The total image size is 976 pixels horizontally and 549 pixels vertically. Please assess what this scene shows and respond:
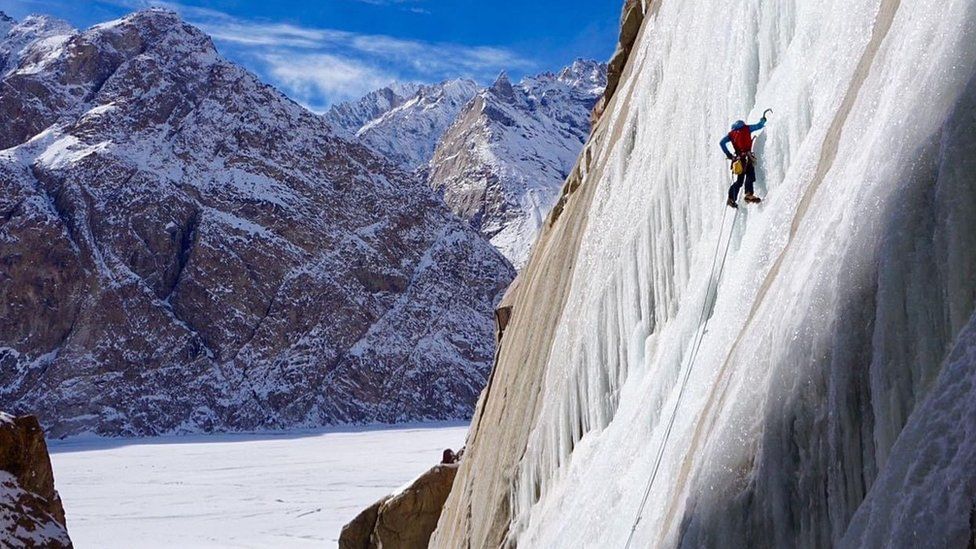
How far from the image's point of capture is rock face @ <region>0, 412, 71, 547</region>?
13.4 meters

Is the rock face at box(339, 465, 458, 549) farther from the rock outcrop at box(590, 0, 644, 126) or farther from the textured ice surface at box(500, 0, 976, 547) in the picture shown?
the textured ice surface at box(500, 0, 976, 547)

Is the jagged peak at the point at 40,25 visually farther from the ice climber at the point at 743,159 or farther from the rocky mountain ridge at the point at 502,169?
the ice climber at the point at 743,159

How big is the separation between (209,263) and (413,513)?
304 feet

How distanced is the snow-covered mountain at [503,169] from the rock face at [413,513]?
119372 millimetres

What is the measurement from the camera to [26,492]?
14133 mm

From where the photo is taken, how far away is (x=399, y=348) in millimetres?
102812

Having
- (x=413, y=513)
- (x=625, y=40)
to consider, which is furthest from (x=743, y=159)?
(x=413, y=513)

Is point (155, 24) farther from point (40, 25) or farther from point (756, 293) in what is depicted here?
point (756, 293)

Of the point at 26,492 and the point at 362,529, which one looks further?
the point at 362,529

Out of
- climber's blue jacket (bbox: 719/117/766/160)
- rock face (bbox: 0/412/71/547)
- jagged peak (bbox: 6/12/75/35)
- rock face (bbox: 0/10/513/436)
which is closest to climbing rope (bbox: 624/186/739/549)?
climber's blue jacket (bbox: 719/117/766/160)

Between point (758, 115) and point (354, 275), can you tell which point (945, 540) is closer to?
point (758, 115)

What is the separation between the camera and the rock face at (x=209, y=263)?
314 ft

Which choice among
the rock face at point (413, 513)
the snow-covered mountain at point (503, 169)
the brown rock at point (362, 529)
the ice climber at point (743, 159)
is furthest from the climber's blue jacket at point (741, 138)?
the snow-covered mountain at point (503, 169)

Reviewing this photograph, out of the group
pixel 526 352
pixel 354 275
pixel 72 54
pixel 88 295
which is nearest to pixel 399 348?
pixel 354 275
